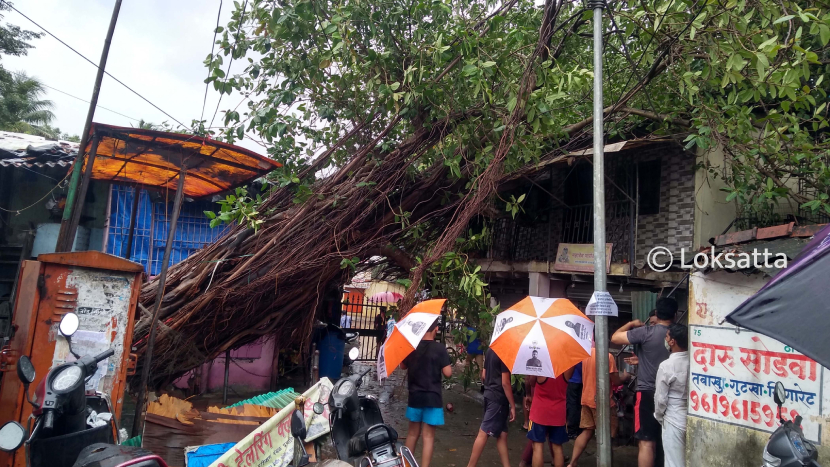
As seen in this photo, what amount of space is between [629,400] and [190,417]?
17.0 feet

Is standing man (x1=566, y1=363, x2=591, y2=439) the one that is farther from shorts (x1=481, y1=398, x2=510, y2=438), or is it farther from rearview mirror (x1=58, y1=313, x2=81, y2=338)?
rearview mirror (x1=58, y1=313, x2=81, y2=338)

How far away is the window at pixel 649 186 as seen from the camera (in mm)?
8938

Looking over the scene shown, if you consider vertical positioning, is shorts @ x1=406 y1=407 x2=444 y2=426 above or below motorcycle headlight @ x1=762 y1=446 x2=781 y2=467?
below

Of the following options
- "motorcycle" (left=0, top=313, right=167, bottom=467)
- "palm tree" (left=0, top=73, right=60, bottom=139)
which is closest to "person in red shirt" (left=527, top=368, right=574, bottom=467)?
"motorcycle" (left=0, top=313, right=167, bottom=467)

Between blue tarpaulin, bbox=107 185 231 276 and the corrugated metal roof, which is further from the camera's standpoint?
blue tarpaulin, bbox=107 185 231 276

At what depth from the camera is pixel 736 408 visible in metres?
4.04

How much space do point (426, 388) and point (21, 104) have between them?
82.7 feet

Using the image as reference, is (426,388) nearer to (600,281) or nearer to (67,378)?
(600,281)

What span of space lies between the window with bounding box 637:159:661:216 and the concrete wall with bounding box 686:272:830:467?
16.2 feet

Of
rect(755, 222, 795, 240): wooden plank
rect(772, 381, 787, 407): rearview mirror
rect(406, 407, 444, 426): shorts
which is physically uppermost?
rect(755, 222, 795, 240): wooden plank

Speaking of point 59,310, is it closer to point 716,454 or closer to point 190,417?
point 190,417

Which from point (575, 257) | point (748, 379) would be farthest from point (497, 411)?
point (575, 257)

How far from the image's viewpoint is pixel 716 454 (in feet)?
13.6

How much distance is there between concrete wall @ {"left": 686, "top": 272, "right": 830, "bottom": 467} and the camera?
3.68 meters
